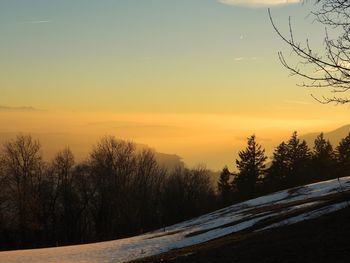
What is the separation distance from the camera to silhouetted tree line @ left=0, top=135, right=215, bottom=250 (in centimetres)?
7156

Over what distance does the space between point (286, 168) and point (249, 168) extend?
677 centimetres

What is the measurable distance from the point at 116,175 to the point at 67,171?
30.4ft

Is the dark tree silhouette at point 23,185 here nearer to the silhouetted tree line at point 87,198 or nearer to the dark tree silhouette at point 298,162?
the silhouetted tree line at point 87,198

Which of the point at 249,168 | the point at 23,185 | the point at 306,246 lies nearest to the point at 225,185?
the point at 249,168

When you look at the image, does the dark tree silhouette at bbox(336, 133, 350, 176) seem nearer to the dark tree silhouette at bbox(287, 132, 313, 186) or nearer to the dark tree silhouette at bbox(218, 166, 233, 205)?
the dark tree silhouette at bbox(287, 132, 313, 186)

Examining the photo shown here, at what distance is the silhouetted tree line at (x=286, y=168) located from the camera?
8344cm

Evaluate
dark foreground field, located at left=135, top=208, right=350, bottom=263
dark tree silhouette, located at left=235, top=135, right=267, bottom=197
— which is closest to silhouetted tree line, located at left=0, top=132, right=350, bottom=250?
dark tree silhouette, located at left=235, top=135, right=267, bottom=197

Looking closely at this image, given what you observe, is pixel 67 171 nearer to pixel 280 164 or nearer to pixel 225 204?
pixel 225 204

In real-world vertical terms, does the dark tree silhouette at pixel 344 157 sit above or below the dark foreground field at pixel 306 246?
above

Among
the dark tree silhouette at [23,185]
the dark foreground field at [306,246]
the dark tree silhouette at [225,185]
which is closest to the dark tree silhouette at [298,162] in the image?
the dark tree silhouette at [225,185]

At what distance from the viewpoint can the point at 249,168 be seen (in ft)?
301

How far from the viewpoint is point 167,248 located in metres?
29.1

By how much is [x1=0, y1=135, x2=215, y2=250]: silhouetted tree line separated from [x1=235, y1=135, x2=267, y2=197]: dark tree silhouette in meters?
8.84

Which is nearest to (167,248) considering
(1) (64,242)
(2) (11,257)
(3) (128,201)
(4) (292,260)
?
(2) (11,257)
